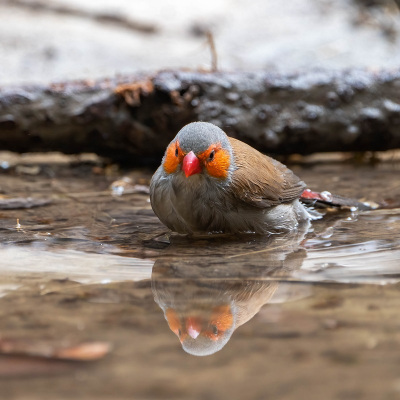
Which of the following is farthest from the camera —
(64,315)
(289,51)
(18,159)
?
(289,51)

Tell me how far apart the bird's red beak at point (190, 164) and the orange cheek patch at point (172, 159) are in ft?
0.26

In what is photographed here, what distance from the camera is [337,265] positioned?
265cm

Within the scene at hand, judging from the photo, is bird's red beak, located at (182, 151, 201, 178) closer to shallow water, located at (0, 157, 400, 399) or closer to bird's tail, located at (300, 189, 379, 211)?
shallow water, located at (0, 157, 400, 399)

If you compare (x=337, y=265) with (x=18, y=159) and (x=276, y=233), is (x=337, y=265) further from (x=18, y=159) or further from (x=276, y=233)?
(x=18, y=159)

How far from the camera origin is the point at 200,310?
209cm

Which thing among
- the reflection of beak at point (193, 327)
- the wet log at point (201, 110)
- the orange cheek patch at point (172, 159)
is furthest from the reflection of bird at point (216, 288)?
the wet log at point (201, 110)

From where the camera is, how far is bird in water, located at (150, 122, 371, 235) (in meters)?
3.34

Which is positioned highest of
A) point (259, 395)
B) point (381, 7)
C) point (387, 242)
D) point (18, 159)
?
point (381, 7)

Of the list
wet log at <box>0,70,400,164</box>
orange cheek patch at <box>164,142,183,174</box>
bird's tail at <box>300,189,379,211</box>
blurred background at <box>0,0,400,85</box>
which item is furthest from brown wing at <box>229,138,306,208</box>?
blurred background at <box>0,0,400,85</box>

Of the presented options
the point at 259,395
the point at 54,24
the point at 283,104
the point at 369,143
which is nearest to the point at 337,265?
the point at 259,395

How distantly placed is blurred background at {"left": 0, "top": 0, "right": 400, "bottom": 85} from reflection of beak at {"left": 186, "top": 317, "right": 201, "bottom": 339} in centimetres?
569

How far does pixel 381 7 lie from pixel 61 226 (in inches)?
293

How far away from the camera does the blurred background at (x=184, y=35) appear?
7850mm

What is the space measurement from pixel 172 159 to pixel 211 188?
0.27 meters
